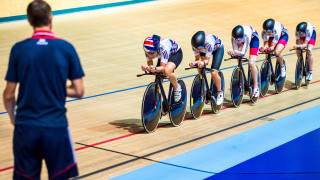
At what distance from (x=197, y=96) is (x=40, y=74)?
3.98 meters

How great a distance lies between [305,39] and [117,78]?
10.7ft

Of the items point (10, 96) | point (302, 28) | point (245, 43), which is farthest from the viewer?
point (302, 28)

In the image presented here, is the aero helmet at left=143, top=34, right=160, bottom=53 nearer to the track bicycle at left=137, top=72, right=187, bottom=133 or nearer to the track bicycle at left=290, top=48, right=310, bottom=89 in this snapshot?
the track bicycle at left=137, top=72, right=187, bottom=133

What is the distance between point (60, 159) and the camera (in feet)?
8.18

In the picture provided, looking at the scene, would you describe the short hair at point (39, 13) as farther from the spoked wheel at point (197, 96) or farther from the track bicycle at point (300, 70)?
the track bicycle at point (300, 70)

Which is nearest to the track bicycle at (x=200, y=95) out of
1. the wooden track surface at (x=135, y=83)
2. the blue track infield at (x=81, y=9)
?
the wooden track surface at (x=135, y=83)

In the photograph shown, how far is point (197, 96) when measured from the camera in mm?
Result: 6203

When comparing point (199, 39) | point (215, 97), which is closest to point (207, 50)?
point (199, 39)

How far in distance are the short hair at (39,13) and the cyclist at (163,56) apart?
2.84m

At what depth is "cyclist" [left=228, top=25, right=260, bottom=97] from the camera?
253 inches

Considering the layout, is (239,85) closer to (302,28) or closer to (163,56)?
(302,28)

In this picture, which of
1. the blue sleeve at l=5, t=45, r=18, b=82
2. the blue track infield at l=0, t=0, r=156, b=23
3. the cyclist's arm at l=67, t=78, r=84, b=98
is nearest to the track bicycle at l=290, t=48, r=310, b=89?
the cyclist's arm at l=67, t=78, r=84, b=98

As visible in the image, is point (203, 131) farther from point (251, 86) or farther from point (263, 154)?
point (251, 86)

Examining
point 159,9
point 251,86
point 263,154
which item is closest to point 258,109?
point 251,86
